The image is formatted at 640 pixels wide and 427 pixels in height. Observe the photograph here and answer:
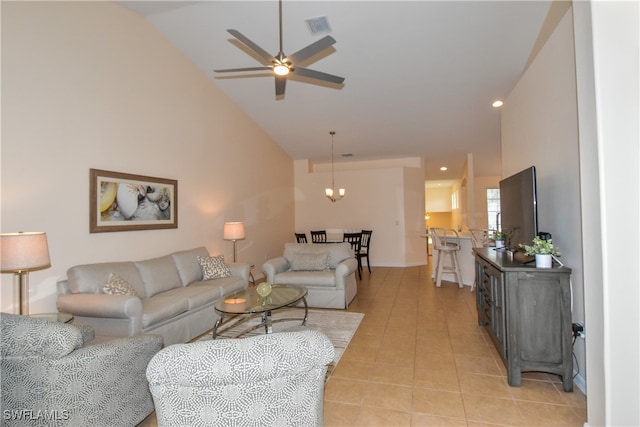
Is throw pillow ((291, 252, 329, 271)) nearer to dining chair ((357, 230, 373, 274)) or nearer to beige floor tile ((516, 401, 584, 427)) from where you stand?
dining chair ((357, 230, 373, 274))

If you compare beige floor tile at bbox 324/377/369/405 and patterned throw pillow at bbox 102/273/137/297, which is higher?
patterned throw pillow at bbox 102/273/137/297

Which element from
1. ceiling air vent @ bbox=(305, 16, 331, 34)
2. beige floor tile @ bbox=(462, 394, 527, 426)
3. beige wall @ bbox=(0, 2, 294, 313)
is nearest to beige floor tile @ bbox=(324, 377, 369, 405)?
beige floor tile @ bbox=(462, 394, 527, 426)

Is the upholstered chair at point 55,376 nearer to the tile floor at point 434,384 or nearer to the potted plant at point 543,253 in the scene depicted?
the tile floor at point 434,384

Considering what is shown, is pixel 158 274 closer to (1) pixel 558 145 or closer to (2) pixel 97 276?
(2) pixel 97 276

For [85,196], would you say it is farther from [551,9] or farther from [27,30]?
[551,9]

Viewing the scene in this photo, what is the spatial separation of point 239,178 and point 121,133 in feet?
8.23

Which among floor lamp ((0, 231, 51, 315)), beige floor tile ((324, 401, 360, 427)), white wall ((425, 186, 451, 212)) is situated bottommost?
beige floor tile ((324, 401, 360, 427))

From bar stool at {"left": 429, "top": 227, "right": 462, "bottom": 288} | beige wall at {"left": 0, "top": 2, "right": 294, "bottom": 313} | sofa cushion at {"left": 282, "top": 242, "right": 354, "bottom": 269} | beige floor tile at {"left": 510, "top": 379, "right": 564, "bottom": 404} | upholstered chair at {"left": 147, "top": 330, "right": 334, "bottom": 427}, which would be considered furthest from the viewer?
bar stool at {"left": 429, "top": 227, "right": 462, "bottom": 288}

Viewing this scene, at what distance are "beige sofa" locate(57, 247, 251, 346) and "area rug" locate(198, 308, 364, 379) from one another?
14.5 inches

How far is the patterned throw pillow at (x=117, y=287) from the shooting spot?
302 cm

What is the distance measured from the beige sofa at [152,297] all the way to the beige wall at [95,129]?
28cm

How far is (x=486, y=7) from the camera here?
346cm

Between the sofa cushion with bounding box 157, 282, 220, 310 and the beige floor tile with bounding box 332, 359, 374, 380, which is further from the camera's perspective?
the sofa cushion with bounding box 157, 282, 220, 310

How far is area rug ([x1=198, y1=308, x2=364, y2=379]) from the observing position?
3413 millimetres
